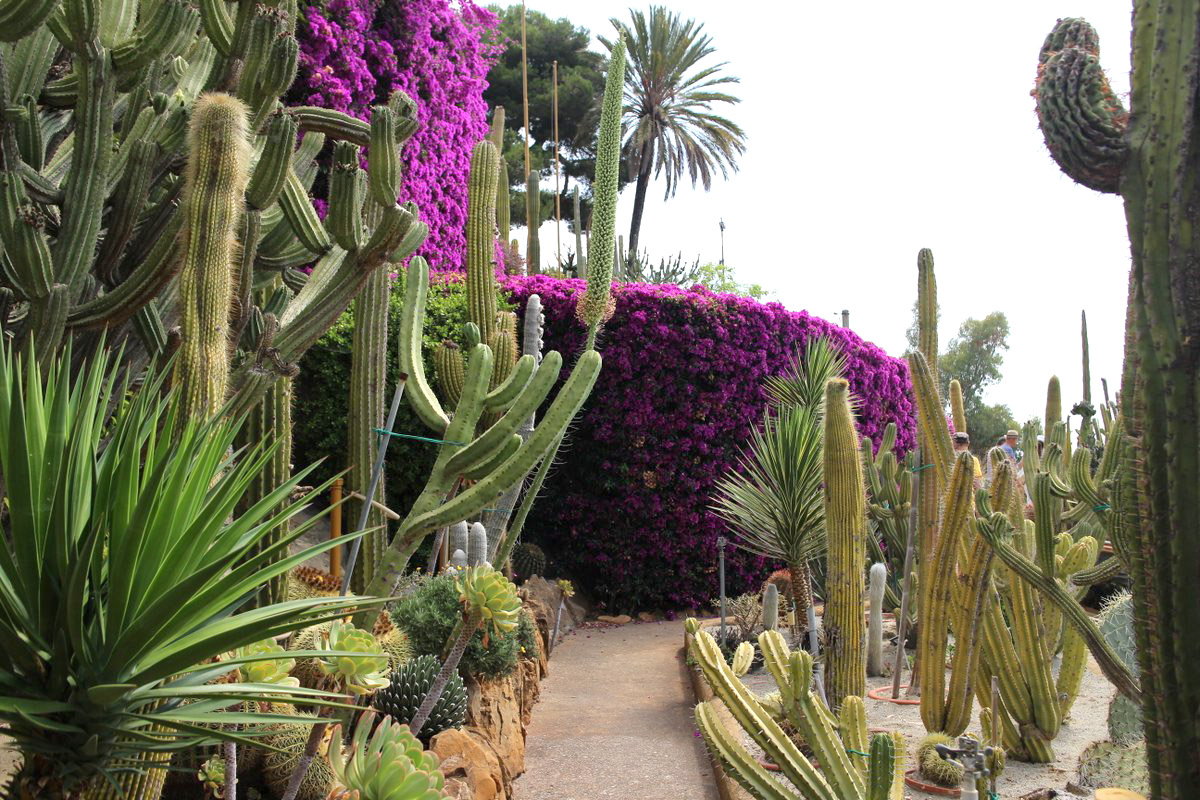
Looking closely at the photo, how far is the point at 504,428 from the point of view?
3.21 metres

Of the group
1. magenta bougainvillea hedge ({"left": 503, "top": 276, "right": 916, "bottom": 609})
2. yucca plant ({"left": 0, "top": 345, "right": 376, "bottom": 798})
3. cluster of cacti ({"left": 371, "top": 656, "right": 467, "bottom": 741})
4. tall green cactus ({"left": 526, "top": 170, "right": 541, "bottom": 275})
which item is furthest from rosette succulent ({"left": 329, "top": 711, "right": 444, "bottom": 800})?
tall green cactus ({"left": 526, "top": 170, "right": 541, "bottom": 275})

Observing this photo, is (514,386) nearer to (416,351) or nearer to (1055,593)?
(416,351)

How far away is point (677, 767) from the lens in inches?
201

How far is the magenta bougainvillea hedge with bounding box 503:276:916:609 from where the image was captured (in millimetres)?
9922

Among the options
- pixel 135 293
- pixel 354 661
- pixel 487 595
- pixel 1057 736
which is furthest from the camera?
pixel 1057 736

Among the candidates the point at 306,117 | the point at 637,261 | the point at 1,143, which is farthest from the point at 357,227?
the point at 637,261

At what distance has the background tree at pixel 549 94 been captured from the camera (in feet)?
89.7

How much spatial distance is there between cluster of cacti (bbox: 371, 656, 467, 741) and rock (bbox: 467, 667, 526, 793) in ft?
0.69

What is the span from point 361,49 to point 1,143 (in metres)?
6.14

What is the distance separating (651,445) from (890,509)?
2640 millimetres

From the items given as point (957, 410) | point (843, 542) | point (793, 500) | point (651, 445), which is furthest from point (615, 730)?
point (651, 445)

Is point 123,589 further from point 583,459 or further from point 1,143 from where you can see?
point 583,459

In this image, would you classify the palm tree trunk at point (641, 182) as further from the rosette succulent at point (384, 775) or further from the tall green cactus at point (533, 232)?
the rosette succulent at point (384, 775)

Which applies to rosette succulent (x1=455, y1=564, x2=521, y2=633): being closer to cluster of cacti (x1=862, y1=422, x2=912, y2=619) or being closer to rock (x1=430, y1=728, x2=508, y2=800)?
rock (x1=430, y1=728, x2=508, y2=800)
